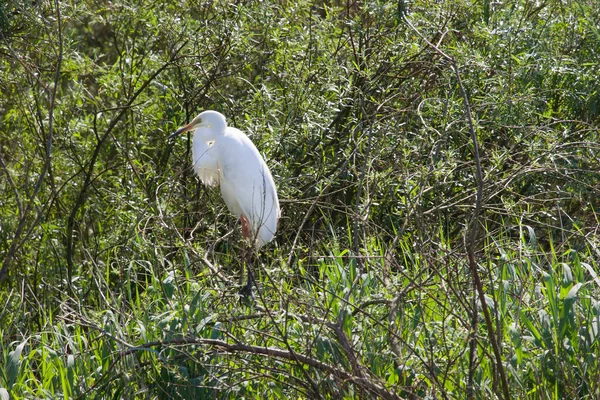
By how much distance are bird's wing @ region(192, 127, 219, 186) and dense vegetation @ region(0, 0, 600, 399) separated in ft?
0.53

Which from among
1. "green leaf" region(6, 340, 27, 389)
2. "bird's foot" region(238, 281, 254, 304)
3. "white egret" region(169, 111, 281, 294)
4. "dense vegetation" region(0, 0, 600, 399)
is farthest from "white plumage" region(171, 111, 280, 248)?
"green leaf" region(6, 340, 27, 389)

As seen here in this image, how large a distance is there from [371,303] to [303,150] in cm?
179

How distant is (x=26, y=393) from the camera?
323 centimetres

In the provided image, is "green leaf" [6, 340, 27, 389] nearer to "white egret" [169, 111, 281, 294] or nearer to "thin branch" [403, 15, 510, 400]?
"white egret" [169, 111, 281, 294]

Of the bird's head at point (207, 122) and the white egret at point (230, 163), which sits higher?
the bird's head at point (207, 122)

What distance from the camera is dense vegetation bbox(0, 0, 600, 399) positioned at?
342 cm

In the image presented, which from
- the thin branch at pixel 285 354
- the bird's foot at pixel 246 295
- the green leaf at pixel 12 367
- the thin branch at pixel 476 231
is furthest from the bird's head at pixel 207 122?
the thin branch at pixel 476 231

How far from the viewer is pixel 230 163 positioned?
15.3 ft

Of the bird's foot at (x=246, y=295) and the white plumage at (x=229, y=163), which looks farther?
the white plumage at (x=229, y=163)

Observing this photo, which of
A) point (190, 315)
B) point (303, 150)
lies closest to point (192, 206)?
point (303, 150)

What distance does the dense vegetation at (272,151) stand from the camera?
11.2 ft

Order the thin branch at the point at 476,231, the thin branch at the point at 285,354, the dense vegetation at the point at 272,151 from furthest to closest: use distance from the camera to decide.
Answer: the dense vegetation at the point at 272,151, the thin branch at the point at 285,354, the thin branch at the point at 476,231

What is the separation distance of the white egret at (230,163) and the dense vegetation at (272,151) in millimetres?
113

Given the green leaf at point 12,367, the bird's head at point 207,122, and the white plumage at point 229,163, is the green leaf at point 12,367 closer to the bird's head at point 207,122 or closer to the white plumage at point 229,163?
the white plumage at point 229,163
